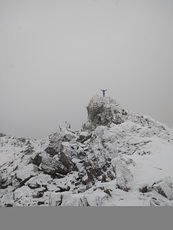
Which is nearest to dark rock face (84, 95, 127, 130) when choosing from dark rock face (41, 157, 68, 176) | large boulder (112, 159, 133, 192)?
dark rock face (41, 157, 68, 176)

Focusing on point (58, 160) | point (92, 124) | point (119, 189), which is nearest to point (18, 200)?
point (58, 160)

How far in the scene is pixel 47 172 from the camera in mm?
19578

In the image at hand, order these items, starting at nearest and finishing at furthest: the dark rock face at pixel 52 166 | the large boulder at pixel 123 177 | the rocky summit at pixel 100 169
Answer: the rocky summit at pixel 100 169, the large boulder at pixel 123 177, the dark rock face at pixel 52 166

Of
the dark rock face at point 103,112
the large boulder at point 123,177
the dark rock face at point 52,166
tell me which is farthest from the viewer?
the dark rock face at point 103,112

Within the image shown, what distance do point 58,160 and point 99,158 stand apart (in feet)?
19.5

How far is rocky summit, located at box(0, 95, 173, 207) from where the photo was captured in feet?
30.9

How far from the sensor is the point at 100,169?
52.0ft

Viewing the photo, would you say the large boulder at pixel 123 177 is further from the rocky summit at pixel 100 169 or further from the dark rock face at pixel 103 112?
the dark rock face at pixel 103 112

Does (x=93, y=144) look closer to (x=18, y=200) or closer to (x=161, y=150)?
(x=161, y=150)

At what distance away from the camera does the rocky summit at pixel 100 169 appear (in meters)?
9.41

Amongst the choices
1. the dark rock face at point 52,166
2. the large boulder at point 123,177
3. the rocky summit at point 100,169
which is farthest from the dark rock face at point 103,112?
the large boulder at point 123,177

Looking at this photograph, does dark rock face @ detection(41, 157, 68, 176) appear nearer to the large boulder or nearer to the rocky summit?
the rocky summit

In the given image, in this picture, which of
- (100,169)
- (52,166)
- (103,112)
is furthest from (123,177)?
(103,112)

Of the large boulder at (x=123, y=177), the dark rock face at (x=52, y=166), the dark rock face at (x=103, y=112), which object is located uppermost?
the dark rock face at (x=103, y=112)
